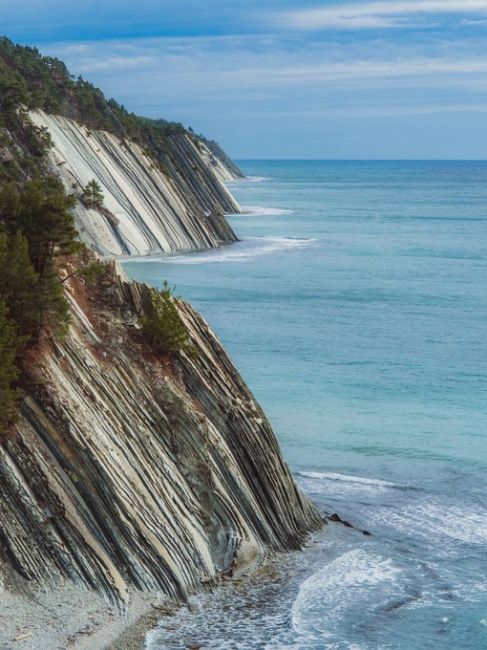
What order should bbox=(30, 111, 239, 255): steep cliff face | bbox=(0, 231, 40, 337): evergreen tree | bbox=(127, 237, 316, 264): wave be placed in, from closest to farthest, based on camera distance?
bbox=(0, 231, 40, 337): evergreen tree, bbox=(30, 111, 239, 255): steep cliff face, bbox=(127, 237, 316, 264): wave

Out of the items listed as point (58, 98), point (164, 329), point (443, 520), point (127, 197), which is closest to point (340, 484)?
point (443, 520)

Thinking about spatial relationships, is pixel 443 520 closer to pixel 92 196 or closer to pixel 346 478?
pixel 346 478

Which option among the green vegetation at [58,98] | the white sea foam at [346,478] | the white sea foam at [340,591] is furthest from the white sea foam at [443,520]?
the green vegetation at [58,98]

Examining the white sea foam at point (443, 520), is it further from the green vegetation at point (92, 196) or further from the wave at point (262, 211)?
the wave at point (262, 211)

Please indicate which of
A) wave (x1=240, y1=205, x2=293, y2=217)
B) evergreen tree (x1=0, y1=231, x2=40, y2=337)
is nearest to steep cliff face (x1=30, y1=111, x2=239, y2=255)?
wave (x1=240, y1=205, x2=293, y2=217)

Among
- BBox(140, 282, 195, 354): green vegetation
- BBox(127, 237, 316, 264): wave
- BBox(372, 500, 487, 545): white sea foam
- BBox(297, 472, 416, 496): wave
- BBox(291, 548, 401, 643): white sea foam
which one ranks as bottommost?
BBox(291, 548, 401, 643): white sea foam

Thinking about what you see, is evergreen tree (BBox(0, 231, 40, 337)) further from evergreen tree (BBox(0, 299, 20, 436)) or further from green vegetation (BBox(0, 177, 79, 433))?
evergreen tree (BBox(0, 299, 20, 436))

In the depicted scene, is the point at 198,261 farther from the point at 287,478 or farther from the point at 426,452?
the point at 287,478
